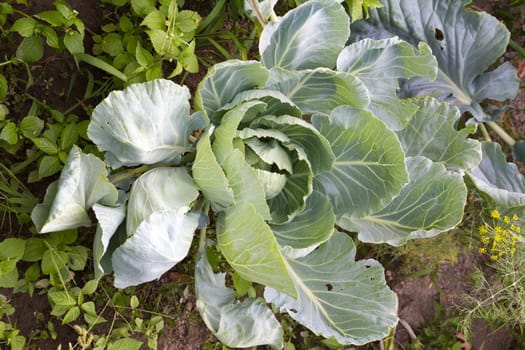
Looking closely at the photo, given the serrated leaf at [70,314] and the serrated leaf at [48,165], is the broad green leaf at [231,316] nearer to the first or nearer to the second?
the serrated leaf at [70,314]

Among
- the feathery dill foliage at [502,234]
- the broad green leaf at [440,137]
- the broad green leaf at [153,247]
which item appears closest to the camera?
the broad green leaf at [153,247]

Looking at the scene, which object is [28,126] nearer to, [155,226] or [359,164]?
[155,226]

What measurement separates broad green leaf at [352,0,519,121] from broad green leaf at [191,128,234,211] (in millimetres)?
945

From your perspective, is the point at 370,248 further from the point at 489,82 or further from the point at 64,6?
the point at 64,6

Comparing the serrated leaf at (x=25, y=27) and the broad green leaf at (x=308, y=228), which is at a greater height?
the serrated leaf at (x=25, y=27)

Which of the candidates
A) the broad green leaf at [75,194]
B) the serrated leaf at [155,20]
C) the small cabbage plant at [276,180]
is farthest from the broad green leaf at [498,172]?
the broad green leaf at [75,194]

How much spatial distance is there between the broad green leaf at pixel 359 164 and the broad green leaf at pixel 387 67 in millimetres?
159

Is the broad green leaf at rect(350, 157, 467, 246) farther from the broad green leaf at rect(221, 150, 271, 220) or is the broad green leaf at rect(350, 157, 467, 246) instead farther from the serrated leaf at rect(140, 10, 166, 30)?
the serrated leaf at rect(140, 10, 166, 30)

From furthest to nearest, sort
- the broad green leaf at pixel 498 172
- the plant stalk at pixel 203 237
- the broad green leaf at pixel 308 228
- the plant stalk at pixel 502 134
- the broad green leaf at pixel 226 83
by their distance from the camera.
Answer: the plant stalk at pixel 502 134 → the broad green leaf at pixel 498 172 → the plant stalk at pixel 203 237 → the broad green leaf at pixel 308 228 → the broad green leaf at pixel 226 83

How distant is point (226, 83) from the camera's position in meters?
1.21

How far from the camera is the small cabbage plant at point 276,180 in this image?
1106 millimetres

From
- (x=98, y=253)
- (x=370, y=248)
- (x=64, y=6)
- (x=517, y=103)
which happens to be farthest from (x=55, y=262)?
(x=517, y=103)

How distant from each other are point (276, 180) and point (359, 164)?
0.21 m

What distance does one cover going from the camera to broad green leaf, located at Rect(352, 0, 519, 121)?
1837mm
